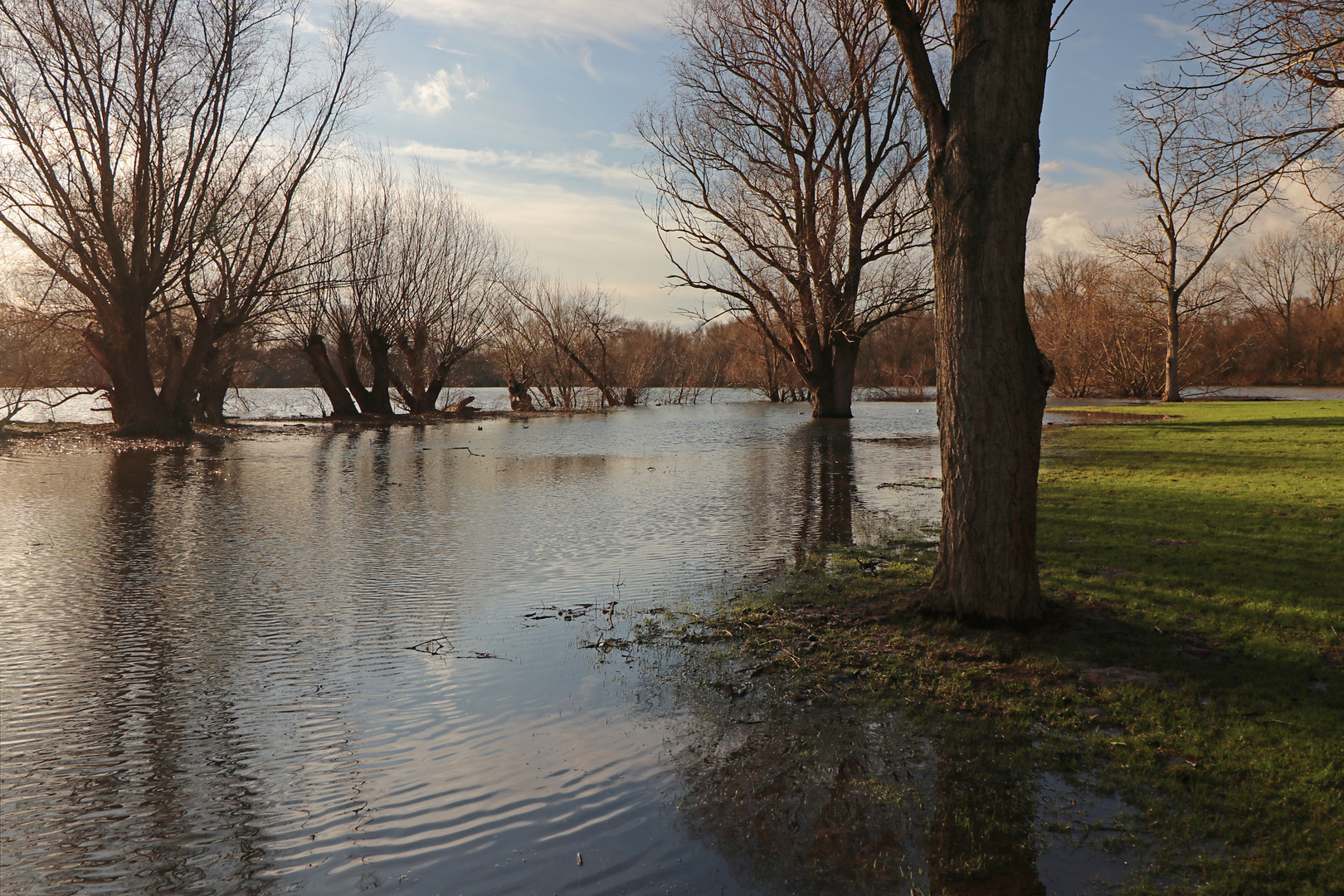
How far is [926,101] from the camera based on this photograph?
525cm

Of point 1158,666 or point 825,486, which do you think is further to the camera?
point 825,486

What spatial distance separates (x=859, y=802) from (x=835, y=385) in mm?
27714

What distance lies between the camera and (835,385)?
3008 cm

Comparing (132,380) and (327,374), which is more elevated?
(327,374)

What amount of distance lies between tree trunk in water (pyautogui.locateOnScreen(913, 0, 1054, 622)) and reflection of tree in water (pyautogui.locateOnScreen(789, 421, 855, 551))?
3.16 m

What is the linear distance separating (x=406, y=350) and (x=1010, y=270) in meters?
32.4

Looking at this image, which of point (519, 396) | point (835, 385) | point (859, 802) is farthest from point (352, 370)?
point (859, 802)

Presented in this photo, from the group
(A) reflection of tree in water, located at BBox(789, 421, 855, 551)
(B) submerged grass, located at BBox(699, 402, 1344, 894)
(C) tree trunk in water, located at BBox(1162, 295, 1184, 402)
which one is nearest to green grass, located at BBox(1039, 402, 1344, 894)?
(B) submerged grass, located at BBox(699, 402, 1344, 894)

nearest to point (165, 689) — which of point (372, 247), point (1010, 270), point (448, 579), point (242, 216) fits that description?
point (448, 579)

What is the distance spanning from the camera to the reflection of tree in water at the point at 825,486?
8.85 m

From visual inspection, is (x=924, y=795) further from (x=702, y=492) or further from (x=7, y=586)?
(x=702, y=492)

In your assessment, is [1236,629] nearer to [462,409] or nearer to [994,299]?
[994,299]

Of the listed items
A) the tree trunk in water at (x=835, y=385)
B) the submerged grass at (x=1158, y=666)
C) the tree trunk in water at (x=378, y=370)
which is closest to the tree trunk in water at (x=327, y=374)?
the tree trunk in water at (x=378, y=370)

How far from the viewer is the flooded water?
284 cm
